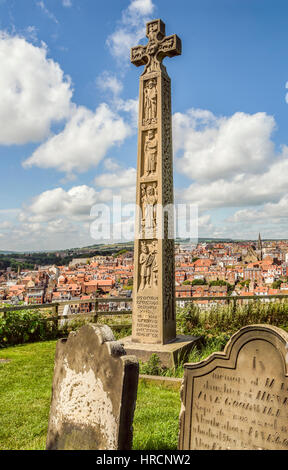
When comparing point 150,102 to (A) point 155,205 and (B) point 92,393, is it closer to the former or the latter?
(A) point 155,205

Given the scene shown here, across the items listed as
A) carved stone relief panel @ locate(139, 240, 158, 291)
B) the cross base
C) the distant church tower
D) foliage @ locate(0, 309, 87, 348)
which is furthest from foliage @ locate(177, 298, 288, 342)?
the distant church tower

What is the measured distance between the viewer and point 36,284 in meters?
13.1

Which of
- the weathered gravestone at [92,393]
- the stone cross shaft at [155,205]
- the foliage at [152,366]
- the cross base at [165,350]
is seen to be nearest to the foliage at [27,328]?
the cross base at [165,350]

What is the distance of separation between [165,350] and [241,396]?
13.9ft

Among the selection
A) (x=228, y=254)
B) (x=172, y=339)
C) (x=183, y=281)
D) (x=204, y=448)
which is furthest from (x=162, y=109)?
(x=228, y=254)

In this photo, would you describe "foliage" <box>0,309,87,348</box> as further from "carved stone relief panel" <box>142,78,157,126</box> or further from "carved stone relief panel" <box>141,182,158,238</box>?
"carved stone relief panel" <box>142,78,157,126</box>

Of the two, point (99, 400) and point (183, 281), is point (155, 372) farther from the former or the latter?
point (183, 281)

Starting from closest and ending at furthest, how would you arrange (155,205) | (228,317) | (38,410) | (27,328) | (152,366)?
(38,410), (152,366), (155,205), (27,328), (228,317)

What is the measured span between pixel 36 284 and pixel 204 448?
10760 millimetres

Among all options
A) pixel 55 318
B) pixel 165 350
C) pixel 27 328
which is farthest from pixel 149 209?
pixel 27 328

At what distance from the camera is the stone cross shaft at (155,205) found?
→ 26.1ft

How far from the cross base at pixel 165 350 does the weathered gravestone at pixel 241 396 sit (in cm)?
370

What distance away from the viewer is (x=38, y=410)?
540cm

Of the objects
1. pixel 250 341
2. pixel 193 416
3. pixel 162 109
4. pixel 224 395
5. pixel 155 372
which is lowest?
pixel 155 372
